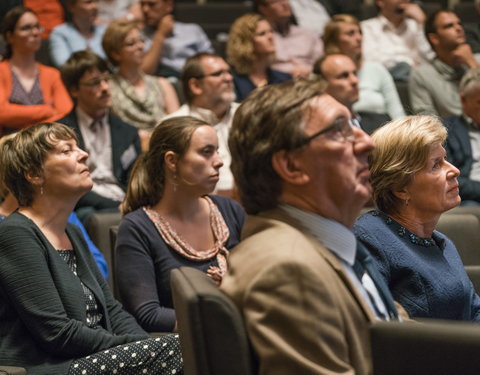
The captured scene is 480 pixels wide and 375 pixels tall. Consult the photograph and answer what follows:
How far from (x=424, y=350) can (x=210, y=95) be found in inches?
118

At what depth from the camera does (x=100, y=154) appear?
414 cm

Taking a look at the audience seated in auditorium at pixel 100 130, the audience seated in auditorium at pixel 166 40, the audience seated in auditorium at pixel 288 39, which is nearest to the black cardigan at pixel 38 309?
the audience seated in auditorium at pixel 100 130

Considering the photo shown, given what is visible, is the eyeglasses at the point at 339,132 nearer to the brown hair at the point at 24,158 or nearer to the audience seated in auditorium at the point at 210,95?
the brown hair at the point at 24,158

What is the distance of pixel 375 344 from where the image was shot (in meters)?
1.35

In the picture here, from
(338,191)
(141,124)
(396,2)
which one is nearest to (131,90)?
(141,124)

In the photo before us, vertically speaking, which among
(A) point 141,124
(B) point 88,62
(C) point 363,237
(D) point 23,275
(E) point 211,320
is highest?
(E) point 211,320

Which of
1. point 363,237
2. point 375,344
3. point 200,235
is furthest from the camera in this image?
point 200,235

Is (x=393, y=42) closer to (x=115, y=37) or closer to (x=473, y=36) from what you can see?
(x=473, y=36)

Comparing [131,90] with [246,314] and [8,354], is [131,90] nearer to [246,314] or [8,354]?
[8,354]

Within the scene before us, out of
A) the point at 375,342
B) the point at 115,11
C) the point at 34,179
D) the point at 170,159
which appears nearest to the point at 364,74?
the point at 115,11

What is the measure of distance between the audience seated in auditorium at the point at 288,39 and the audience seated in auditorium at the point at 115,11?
728 millimetres

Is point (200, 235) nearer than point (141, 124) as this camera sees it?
Yes

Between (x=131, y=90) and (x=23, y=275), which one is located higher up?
(x=23, y=275)

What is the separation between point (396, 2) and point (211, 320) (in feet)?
15.2
